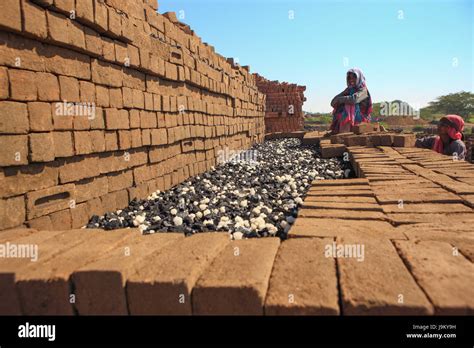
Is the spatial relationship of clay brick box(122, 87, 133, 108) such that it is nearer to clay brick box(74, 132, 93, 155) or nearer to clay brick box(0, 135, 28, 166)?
clay brick box(74, 132, 93, 155)

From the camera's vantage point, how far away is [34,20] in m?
2.61

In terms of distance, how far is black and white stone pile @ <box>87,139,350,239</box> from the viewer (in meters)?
3.10

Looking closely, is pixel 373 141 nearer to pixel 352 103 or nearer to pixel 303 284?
pixel 352 103

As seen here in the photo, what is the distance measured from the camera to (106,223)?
3.23 metres

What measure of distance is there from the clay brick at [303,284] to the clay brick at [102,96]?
A: 2.62 metres

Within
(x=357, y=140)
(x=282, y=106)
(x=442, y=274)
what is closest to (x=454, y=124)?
(x=357, y=140)

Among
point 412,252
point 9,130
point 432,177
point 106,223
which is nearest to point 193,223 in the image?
point 106,223

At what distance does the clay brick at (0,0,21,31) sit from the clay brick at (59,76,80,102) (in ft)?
1.79

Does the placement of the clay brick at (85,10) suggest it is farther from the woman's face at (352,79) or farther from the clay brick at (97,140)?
the woman's face at (352,79)

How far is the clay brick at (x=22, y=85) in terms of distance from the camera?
2.49 metres

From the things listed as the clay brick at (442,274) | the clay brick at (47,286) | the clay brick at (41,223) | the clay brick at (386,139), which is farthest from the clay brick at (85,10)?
the clay brick at (386,139)

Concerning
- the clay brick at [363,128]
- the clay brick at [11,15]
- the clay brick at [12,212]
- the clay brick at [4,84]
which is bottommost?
the clay brick at [12,212]
